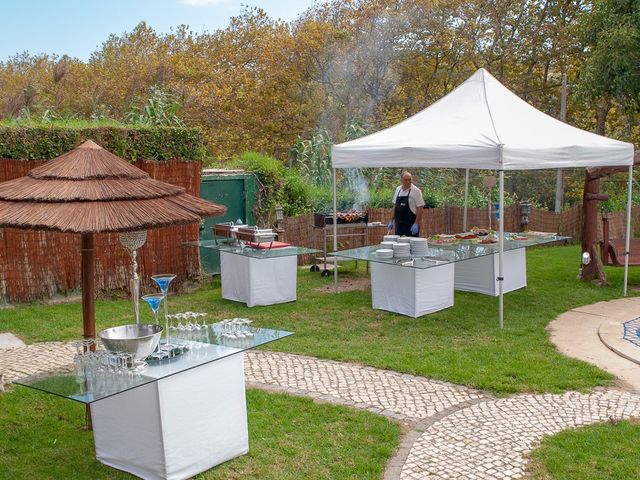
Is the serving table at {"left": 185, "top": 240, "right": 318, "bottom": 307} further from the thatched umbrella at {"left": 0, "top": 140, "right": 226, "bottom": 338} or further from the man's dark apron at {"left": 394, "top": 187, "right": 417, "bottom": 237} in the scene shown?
the thatched umbrella at {"left": 0, "top": 140, "right": 226, "bottom": 338}

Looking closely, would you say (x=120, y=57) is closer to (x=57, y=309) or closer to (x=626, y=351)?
(x=57, y=309)

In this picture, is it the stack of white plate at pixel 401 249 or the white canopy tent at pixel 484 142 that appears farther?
the stack of white plate at pixel 401 249

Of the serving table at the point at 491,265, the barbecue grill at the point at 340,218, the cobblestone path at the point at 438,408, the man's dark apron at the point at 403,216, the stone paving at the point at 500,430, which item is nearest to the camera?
the stone paving at the point at 500,430

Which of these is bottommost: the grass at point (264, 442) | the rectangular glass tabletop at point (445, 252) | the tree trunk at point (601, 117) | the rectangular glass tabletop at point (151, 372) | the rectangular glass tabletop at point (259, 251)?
the grass at point (264, 442)

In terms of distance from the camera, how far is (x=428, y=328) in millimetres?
7496

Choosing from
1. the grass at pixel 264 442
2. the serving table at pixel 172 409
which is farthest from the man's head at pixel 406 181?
the serving table at pixel 172 409

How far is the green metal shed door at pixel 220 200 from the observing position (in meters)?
10.6

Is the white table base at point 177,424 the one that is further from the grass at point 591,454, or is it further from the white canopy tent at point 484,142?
the white canopy tent at point 484,142

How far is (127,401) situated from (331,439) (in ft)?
4.66

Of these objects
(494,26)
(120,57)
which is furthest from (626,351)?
(120,57)

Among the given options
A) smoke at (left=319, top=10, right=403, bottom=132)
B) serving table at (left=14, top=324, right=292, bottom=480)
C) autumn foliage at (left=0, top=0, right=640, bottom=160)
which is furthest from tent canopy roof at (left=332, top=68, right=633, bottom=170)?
smoke at (left=319, top=10, right=403, bottom=132)

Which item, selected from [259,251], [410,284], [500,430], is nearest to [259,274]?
[259,251]

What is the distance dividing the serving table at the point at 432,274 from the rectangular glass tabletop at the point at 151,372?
147 inches

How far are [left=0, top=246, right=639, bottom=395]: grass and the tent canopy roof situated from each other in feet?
6.06
